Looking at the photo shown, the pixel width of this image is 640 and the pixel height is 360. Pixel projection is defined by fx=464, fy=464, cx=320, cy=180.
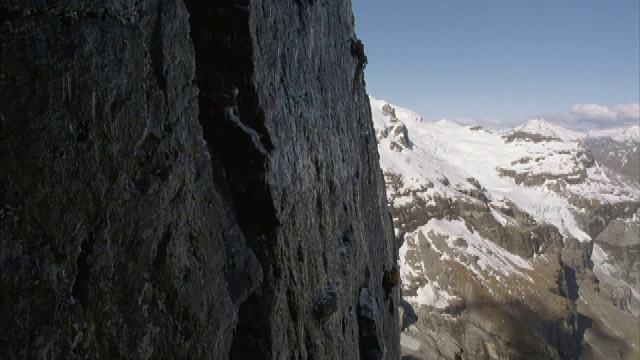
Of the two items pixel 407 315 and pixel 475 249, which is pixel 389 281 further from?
pixel 475 249

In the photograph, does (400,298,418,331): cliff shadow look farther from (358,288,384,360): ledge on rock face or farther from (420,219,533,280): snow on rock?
(358,288,384,360): ledge on rock face

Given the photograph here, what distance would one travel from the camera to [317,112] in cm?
1669

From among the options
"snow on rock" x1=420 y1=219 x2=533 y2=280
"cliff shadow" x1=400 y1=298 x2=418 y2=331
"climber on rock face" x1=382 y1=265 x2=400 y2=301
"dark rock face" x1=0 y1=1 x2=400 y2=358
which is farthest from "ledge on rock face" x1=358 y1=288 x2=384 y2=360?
"snow on rock" x1=420 y1=219 x2=533 y2=280

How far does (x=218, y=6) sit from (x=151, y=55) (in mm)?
3327

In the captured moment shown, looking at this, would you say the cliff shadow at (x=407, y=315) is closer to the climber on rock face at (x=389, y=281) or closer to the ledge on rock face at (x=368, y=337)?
the climber on rock face at (x=389, y=281)

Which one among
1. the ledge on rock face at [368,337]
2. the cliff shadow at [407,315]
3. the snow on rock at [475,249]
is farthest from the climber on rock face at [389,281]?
the snow on rock at [475,249]

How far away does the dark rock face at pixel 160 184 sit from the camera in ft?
21.4

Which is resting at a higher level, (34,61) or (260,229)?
(34,61)

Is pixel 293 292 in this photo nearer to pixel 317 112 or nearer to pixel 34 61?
pixel 317 112

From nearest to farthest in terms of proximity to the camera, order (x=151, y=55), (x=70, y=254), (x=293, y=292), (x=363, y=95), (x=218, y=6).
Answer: (x=70, y=254), (x=151, y=55), (x=218, y=6), (x=293, y=292), (x=363, y=95)

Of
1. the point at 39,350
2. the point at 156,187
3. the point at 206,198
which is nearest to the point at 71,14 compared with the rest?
the point at 156,187

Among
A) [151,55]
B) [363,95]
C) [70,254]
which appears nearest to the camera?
[70,254]

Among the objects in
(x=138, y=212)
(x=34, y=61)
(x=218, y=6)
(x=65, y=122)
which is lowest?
(x=138, y=212)

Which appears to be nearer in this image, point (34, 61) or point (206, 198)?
point (34, 61)
